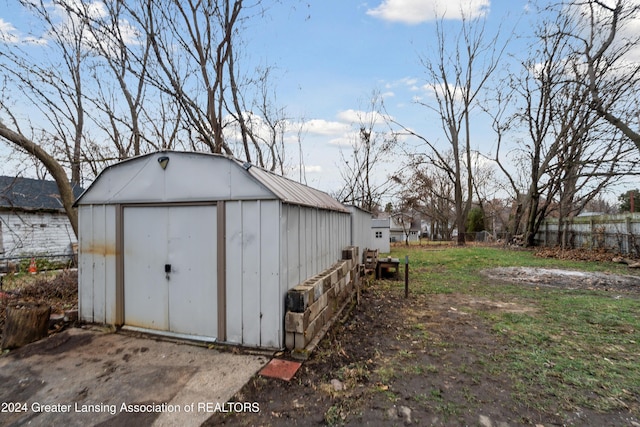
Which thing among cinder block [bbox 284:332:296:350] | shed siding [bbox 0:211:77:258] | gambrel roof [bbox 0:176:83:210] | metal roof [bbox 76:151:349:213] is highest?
gambrel roof [bbox 0:176:83:210]

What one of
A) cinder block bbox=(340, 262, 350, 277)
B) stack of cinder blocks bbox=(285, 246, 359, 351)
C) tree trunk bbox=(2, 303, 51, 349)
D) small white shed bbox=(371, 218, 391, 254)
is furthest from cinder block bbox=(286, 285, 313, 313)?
small white shed bbox=(371, 218, 391, 254)

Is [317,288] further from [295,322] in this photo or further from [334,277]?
[334,277]

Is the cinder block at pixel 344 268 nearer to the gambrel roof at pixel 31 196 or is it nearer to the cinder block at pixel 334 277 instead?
the cinder block at pixel 334 277

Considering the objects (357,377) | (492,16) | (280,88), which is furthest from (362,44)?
(492,16)

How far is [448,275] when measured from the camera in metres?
8.70

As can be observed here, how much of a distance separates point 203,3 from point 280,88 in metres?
4.82

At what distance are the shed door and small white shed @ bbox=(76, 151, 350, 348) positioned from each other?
1 centimetres

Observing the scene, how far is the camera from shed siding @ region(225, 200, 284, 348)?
3.41m

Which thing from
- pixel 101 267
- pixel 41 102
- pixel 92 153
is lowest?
pixel 101 267

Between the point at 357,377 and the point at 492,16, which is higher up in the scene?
the point at 492,16

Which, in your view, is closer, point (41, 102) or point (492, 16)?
point (41, 102)

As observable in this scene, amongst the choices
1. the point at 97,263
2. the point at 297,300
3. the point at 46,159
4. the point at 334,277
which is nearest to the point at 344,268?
the point at 334,277

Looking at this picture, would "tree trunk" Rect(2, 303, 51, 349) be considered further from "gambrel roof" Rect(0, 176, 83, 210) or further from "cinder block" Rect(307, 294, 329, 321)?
"gambrel roof" Rect(0, 176, 83, 210)

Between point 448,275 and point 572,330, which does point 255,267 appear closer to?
point 572,330
